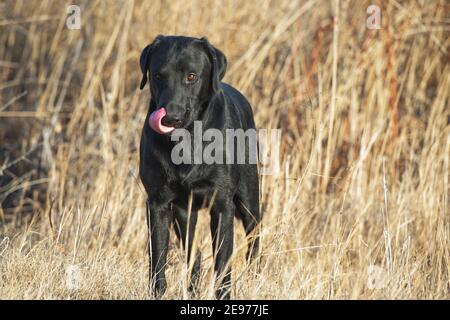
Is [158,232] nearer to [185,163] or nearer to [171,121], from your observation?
[185,163]

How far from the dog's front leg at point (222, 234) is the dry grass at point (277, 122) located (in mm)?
314

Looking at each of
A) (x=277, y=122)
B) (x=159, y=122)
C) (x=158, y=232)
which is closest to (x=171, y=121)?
(x=159, y=122)

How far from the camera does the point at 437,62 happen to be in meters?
6.96

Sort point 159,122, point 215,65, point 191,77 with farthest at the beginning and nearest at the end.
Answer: point 215,65, point 191,77, point 159,122

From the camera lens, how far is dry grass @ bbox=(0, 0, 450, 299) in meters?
5.08

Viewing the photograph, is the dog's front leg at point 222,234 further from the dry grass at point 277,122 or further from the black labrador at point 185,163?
the dry grass at point 277,122

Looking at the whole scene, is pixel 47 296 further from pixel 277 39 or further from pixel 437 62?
pixel 437 62

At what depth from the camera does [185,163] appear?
13.5 ft

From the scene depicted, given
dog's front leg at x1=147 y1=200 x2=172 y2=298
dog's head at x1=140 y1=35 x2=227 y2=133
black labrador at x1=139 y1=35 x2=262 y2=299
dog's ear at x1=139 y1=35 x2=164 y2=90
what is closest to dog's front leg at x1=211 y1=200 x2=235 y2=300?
black labrador at x1=139 y1=35 x2=262 y2=299

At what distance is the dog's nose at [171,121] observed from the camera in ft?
12.7

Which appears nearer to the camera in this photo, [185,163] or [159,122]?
[159,122]

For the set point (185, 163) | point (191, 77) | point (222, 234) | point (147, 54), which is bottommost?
point (222, 234)

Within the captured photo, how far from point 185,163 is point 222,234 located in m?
0.42
